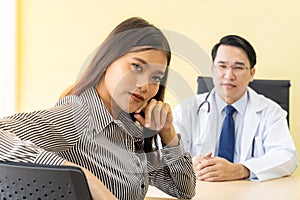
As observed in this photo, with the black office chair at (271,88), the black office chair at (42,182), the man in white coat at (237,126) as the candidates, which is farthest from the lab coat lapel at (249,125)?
the black office chair at (42,182)

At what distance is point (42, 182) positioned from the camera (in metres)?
0.89

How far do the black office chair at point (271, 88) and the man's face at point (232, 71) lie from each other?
0.14m

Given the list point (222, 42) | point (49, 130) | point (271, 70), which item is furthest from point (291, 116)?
point (49, 130)

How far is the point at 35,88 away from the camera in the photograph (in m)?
3.81

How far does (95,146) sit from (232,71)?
151 centimetres

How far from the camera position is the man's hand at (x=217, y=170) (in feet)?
6.57

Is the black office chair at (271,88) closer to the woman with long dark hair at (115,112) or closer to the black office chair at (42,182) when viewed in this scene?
the woman with long dark hair at (115,112)

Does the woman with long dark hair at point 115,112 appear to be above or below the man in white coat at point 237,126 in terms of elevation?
above

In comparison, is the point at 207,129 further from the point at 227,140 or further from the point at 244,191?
the point at 244,191

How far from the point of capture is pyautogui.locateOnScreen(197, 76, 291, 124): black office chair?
110 inches

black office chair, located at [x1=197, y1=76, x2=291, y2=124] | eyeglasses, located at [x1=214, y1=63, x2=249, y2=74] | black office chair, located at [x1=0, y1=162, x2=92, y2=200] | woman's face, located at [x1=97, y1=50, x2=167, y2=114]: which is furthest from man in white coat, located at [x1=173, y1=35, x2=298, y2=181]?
black office chair, located at [x1=0, y1=162, x2=92, y2=200]

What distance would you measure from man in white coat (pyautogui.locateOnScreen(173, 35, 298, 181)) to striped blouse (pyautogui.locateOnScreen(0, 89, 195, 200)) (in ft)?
1.32

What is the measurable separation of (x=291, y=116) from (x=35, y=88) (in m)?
1.83

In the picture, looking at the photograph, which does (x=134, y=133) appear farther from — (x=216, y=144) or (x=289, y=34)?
(x=289, y=34)
